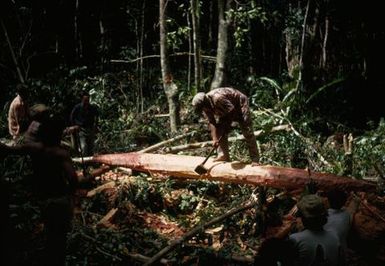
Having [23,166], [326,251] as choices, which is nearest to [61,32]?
[23,166]

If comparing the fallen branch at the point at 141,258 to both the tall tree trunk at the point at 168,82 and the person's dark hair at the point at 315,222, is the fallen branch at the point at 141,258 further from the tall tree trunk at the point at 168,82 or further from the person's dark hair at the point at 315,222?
the tall tree trunk at the point at 168,82

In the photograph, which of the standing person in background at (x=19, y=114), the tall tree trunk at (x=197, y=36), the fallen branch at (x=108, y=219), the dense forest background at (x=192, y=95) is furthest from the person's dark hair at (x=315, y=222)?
the tall tree trunk at (x=197, y=36)

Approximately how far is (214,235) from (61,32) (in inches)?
488

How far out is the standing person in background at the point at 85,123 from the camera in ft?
31.4

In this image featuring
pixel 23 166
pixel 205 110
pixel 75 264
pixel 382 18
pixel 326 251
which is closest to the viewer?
pixel 326 251

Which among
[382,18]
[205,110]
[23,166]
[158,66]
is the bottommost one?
[23,166]

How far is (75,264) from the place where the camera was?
5.13 metres

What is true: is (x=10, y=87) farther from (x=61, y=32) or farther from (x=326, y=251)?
(x=326, y=251)

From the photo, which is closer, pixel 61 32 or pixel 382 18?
pixel 382 18

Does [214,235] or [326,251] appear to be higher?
[326,251]

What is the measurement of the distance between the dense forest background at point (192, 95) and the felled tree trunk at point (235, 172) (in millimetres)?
282

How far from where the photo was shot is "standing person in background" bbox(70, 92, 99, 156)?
958 centimetres

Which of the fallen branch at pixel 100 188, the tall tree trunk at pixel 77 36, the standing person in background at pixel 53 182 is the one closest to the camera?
the standing person in background at pixel 53 182

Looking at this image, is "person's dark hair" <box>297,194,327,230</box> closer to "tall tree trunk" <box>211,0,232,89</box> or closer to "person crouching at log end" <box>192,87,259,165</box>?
"person crouching at log end" <box>192,87,259,165</box>
